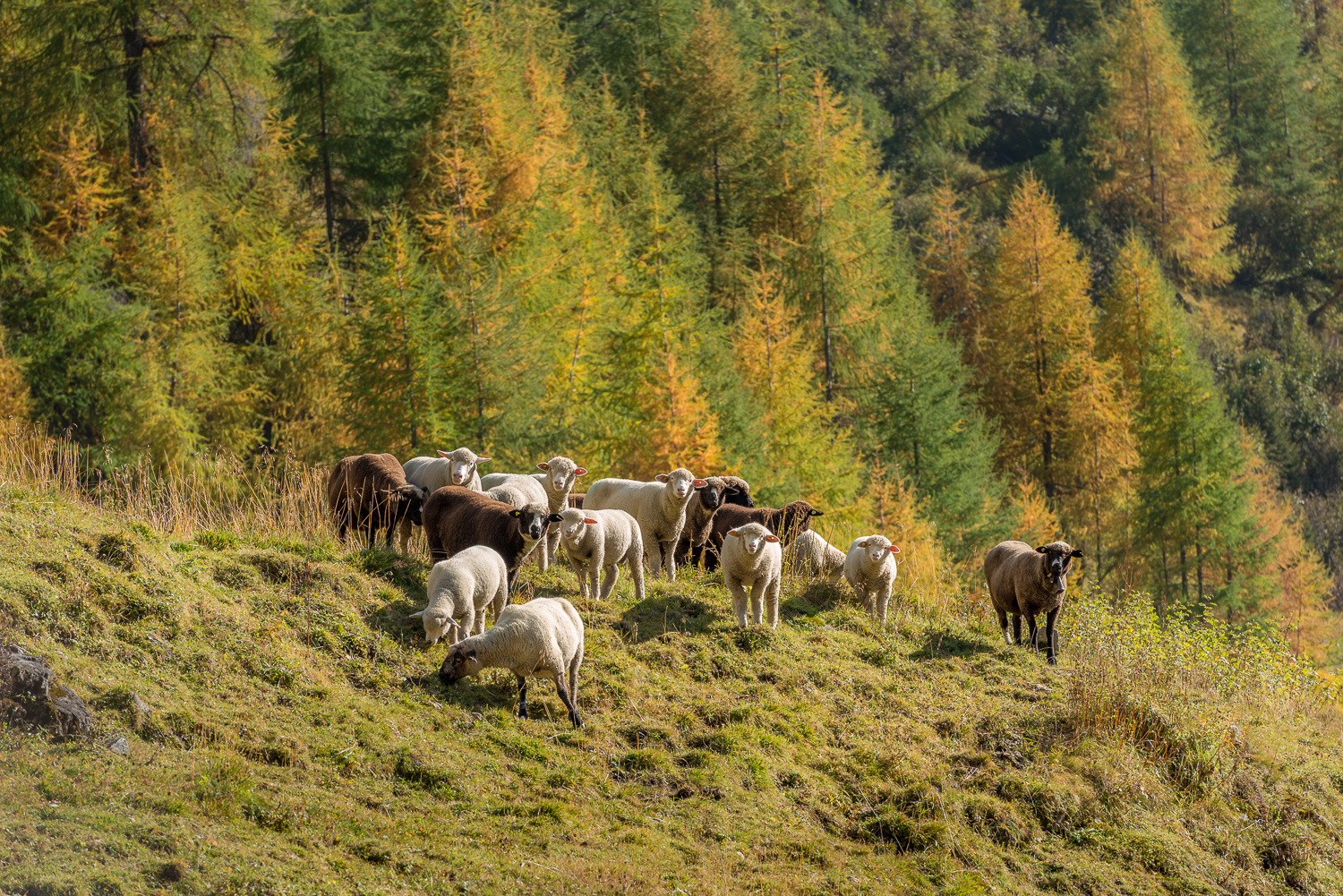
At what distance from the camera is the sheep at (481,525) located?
1034 centimetres

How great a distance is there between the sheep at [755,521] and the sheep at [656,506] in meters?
0.67

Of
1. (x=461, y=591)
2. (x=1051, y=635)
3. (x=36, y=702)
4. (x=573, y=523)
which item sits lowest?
(x=1051, y=635)

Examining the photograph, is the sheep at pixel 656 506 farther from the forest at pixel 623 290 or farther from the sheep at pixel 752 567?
the forest at pixel 623 290

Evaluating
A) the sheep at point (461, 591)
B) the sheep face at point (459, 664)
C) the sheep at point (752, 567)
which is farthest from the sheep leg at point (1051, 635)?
the sheep face at point (459, 664)

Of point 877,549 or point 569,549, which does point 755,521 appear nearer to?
point 877,549

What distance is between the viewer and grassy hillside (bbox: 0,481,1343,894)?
706 centimetres

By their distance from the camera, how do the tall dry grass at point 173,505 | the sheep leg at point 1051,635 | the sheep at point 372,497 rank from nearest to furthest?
the tall dry grass at point 173,505 < the sheep at point 372,497 < the sheep leg at point 1051,635

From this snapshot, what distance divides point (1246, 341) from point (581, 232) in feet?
140

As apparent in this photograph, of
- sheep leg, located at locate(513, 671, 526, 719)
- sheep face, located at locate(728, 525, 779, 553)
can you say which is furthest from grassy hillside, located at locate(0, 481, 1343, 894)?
sheep face, located at locate(728, 525, 779, 553)

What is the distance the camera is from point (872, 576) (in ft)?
44.1

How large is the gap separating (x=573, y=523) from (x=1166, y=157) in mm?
Result: 53213

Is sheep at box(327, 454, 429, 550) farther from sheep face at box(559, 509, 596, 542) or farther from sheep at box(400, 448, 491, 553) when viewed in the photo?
sheep face at box(559, 509, 596, 542)

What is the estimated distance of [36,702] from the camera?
7.35 meters

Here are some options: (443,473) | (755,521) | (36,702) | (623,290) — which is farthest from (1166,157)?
(36,702)
